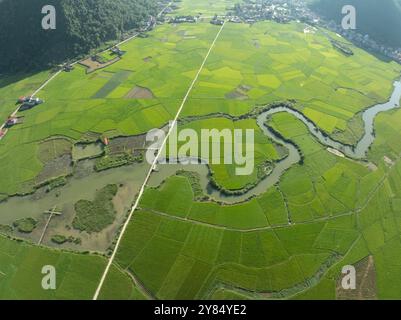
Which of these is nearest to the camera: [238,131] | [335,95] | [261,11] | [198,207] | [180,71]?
[198,207]

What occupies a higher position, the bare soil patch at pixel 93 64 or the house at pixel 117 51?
the house at pixel 117 51

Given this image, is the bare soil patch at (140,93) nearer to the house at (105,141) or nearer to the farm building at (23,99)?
the house at (105,141)

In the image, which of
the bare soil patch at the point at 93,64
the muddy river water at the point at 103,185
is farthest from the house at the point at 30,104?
the muddy river water at the point at 103,185

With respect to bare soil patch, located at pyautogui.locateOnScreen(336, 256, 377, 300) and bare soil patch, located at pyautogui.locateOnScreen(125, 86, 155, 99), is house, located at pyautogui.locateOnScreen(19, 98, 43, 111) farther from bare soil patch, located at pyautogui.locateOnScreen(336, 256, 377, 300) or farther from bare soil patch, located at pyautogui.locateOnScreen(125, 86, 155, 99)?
bare soil patch, located at pyautogui.locateOnScreen(336, 256, 377, 300)

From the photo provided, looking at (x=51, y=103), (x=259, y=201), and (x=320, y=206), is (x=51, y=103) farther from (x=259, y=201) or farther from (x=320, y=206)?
(x=320, y=206)

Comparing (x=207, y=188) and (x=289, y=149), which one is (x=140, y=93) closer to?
(x=207, y=188)

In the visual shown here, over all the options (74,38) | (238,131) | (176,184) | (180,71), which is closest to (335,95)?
(238,131)

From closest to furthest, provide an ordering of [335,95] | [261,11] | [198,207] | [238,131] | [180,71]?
1. [198,207]
2. [238,131]
3. [335,95]
4. [180,71]
5. [261,11]
